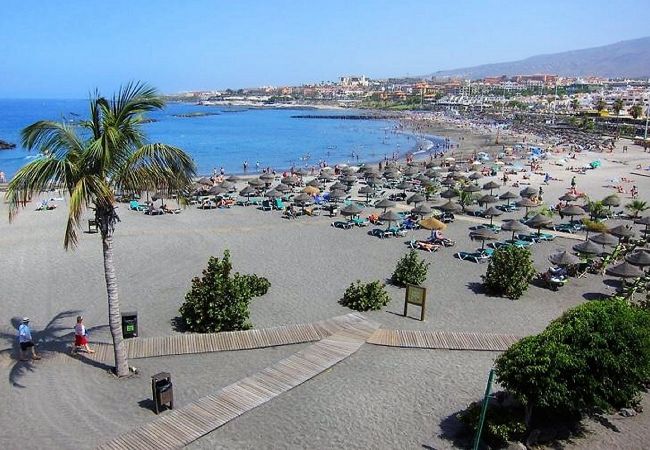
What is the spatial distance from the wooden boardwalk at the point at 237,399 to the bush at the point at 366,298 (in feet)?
7.31

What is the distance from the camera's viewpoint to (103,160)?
9414 millimetres

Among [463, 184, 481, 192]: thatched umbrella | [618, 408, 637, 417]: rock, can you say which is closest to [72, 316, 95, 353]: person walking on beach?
[618, 408, 637, 417]: rock

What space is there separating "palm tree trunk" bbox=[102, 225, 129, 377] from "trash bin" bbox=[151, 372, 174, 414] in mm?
1694

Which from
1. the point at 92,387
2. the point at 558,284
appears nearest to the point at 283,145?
the point at 558,284

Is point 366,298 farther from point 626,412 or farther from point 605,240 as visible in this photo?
point 605,240

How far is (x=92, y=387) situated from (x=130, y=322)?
7.92ft

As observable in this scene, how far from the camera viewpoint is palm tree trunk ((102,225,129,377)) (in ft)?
33.4

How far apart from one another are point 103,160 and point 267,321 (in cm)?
639

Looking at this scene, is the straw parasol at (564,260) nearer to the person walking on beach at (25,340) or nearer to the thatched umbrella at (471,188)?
the thatched umbrella at (471,188)

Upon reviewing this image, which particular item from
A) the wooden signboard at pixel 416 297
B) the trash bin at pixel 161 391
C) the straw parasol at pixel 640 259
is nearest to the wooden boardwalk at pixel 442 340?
the wooden signboard at pixel 416 297

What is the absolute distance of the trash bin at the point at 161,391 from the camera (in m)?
9.18

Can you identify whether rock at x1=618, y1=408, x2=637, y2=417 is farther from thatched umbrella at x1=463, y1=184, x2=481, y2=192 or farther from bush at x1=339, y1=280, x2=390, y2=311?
thatched umbrella at x1=463, y1=184, x2=481, y2=192

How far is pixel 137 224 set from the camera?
2584 centimetres

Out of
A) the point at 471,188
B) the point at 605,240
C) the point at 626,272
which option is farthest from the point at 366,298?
the point at 471,188
